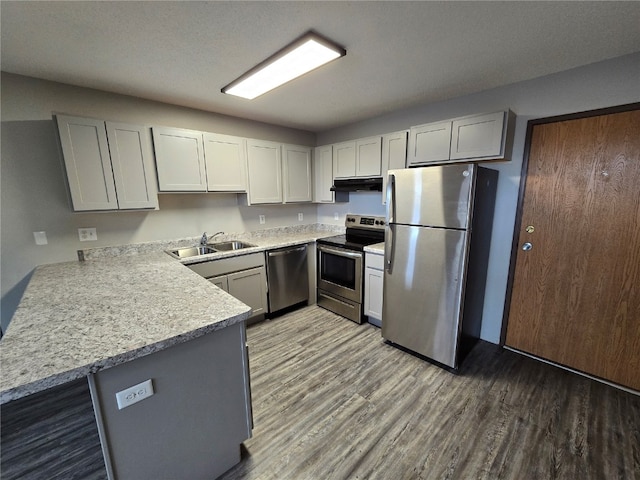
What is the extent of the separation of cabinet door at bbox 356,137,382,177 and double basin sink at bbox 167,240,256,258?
1652 millimetres

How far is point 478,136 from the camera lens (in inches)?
90.4

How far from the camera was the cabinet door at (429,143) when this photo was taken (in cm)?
248

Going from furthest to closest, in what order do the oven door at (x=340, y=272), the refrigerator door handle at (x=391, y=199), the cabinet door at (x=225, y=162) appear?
the oven door at (x=340, y=272)
the cabinet door at (x=225, y=162)
the refrigerator door handle at (x=391, y=199)

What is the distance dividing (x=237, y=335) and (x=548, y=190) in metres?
2.72

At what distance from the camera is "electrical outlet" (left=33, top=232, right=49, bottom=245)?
221 cm

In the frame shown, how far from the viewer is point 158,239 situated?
2865 millimetres

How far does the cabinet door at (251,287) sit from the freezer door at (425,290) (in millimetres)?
1391

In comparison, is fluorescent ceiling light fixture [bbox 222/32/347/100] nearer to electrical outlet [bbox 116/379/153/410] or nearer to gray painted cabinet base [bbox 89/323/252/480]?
gray painted cabinet base [bbox 89/323/252/480]

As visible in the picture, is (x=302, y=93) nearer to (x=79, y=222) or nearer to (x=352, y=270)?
(x=352, y=270)

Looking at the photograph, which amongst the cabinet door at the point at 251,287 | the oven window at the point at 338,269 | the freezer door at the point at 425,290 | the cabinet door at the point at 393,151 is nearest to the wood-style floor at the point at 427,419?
the freezer door at the point at 425,290

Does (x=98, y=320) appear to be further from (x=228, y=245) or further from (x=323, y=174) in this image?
(x=323, y=174)

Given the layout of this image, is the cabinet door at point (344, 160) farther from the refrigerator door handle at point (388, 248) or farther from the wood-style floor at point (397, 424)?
the wood-style floor at point (397, 424)

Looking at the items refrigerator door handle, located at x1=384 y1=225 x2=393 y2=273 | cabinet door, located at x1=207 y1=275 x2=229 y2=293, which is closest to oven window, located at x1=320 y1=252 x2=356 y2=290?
refrigerator door handle, located at x1=384 y1=225 x2=393 y2=273

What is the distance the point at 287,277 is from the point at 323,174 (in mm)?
1559
